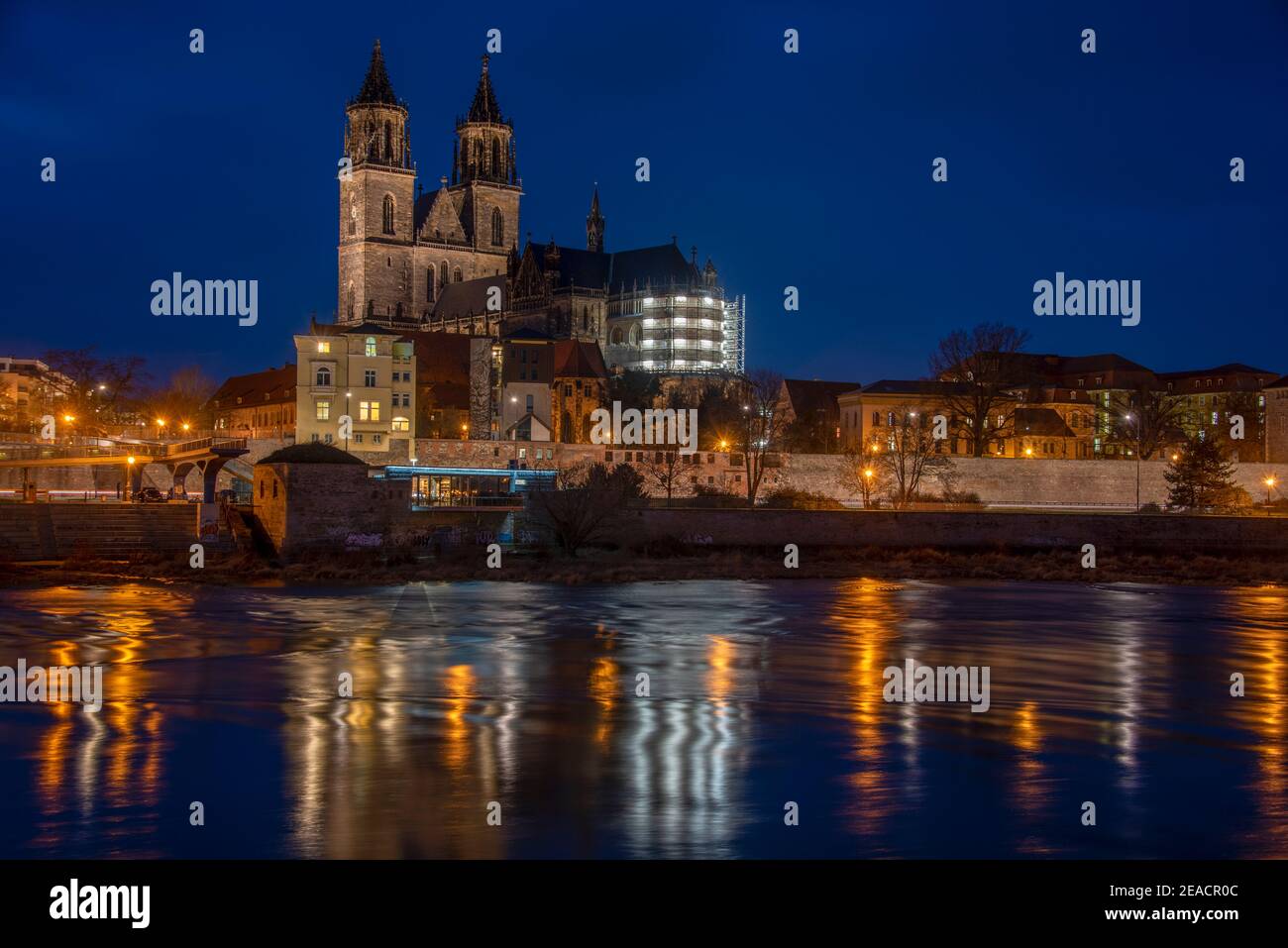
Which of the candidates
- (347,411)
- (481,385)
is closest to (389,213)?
(481,385)

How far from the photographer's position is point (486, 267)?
14175 cm

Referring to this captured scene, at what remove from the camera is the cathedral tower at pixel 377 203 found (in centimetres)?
13275

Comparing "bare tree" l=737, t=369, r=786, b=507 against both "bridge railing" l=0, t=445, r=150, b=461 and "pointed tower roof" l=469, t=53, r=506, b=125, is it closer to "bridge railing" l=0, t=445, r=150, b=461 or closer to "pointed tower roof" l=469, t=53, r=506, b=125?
"bridge railing" l=0, t=445, r=150, b=461

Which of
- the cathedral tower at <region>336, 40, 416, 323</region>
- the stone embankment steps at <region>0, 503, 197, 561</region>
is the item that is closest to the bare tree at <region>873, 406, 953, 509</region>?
the stone embankment steps at <region>0, 503, 197, 561</region>

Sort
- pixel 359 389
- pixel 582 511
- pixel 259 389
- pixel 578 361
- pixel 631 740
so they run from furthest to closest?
pixel 259 389 → pixel 578 361 → pixel 359 389 → pixel 582 511 → pixel 631 740

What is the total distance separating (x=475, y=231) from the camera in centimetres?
14188

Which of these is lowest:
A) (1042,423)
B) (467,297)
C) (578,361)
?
(1042,423)

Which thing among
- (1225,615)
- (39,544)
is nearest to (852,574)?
(1225,615)

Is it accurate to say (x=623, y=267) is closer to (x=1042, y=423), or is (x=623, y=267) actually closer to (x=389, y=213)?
(x=389, y=213)

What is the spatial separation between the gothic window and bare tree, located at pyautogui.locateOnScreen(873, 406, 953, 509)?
241 ft

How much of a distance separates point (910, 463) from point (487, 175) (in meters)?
83.6

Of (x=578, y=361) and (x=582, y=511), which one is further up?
(x=578, y=361)

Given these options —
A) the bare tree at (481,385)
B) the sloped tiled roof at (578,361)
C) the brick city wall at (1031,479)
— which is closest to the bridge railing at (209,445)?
the brick city wall at (1031,479)
